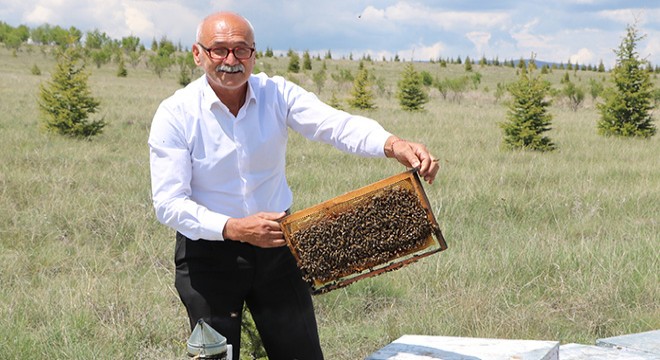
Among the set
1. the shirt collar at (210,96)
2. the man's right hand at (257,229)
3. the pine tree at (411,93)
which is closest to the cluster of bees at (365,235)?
the man's right hand at (257,229)

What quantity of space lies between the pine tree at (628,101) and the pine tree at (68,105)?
13.2 meters

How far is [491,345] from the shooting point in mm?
3326

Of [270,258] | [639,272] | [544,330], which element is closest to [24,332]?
[270,258]

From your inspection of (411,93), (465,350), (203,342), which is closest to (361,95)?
(411,93)

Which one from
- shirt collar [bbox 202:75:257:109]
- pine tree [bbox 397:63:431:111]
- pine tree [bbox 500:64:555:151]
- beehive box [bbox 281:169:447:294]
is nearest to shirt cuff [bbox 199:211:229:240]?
beehive box [bbox 281:169:447:294]

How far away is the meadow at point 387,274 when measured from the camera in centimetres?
462

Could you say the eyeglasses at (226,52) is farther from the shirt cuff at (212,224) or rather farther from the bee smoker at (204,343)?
the bee smoker at (204,343)

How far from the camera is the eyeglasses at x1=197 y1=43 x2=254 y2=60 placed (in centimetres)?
271

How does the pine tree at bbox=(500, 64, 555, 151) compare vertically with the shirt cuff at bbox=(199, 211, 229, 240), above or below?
below

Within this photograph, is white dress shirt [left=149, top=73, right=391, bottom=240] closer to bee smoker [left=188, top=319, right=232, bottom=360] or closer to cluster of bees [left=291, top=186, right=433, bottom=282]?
cluster of bees [left=291, top=186, right=433, bottom=282]

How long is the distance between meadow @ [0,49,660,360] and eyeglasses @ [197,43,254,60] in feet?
7.09

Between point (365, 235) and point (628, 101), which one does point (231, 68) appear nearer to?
point (365, 235)

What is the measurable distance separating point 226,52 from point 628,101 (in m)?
18.8

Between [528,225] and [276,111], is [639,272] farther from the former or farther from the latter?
[276,111]
